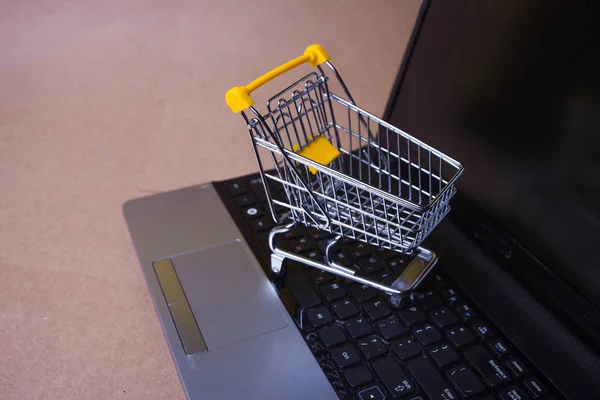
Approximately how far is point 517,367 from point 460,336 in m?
0.06

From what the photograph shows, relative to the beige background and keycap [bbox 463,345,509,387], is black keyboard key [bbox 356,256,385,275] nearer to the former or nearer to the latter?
keycap [bbox 463,345,509,387]

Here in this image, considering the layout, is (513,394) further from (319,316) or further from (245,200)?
(245,200)

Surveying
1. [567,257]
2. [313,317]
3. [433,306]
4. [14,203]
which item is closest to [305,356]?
[313,317]

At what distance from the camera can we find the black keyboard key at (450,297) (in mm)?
651

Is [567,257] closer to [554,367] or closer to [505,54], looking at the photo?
[554,367]

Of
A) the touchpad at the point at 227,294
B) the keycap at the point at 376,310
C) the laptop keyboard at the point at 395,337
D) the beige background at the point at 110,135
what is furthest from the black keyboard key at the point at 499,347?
the beige background at the point at 110,135

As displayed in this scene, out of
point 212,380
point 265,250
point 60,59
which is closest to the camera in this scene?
point 212,380

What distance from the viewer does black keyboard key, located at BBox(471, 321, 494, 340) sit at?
2.02ft

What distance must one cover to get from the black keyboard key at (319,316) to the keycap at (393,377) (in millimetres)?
68

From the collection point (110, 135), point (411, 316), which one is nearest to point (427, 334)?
point (411, 316)

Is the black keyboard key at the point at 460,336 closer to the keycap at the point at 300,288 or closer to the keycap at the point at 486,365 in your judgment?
the keycap at the point at 486,365

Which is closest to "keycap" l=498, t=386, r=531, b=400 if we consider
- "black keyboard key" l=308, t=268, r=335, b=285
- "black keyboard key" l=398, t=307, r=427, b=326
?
"black keyboard key" l=398, t=307, r=427, b=326

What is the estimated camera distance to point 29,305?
676 mm

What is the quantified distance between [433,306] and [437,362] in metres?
0.07
